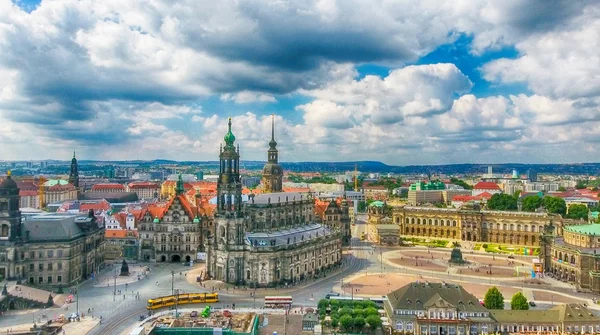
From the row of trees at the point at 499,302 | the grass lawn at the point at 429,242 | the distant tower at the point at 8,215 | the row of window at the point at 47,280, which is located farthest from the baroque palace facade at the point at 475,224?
the distant tower at the point at 8,215

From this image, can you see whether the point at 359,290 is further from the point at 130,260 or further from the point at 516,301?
the point at 130,260

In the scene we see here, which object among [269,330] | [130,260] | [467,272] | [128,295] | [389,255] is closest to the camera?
[269,330]

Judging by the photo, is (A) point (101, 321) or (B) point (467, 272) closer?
(A) point (101, 321)

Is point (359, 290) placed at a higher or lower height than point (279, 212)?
lower

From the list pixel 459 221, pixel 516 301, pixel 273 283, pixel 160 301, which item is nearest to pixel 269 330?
pixel 160 301

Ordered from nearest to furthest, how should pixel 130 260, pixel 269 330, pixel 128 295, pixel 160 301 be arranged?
pixel 269 330 < pixel 160 301 < pixel 128 295 < pixel 130 260

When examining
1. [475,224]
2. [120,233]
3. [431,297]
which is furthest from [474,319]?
[475,224]

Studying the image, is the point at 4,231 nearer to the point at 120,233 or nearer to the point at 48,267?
the point at 48,267
